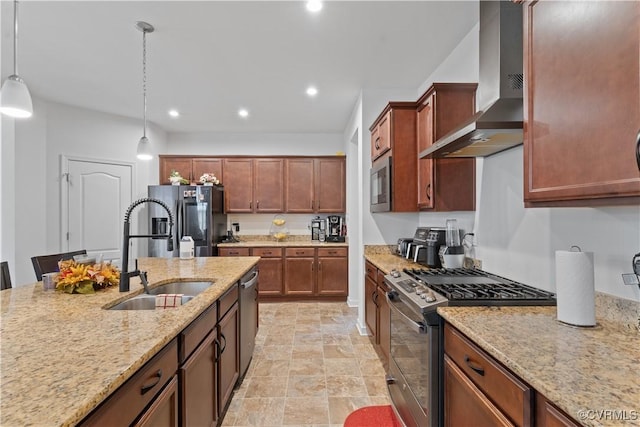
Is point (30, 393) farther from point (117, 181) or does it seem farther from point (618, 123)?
point (117, 181)

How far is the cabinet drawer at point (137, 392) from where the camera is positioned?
0.78m

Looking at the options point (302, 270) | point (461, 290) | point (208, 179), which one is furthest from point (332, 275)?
point (461, 290)

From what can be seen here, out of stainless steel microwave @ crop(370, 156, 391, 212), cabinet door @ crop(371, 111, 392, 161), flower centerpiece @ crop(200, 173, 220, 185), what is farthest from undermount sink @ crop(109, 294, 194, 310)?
flower centerpiece @ crop(200, 173, 220, 185)

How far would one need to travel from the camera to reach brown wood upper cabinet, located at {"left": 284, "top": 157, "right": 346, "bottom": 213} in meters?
5.18

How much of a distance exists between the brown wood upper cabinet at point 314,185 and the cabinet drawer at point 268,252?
76 cm

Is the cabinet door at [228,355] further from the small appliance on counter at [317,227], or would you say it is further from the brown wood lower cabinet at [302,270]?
the small appliance on counter at [317,227]

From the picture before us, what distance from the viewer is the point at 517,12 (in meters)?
1.67

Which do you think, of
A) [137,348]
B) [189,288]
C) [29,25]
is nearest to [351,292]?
[189,288]

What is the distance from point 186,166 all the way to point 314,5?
148 inches

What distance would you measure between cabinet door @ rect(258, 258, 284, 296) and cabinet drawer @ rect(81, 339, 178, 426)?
138 inches

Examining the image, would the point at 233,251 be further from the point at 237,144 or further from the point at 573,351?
the point at 573,351

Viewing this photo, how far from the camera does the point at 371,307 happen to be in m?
3.09

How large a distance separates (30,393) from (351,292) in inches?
161

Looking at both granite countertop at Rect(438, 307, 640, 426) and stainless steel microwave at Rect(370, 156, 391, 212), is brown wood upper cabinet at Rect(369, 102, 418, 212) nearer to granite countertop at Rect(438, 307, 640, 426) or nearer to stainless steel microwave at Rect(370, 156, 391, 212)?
stainless steel microwave at Rect(370, 156, 391, 212)
